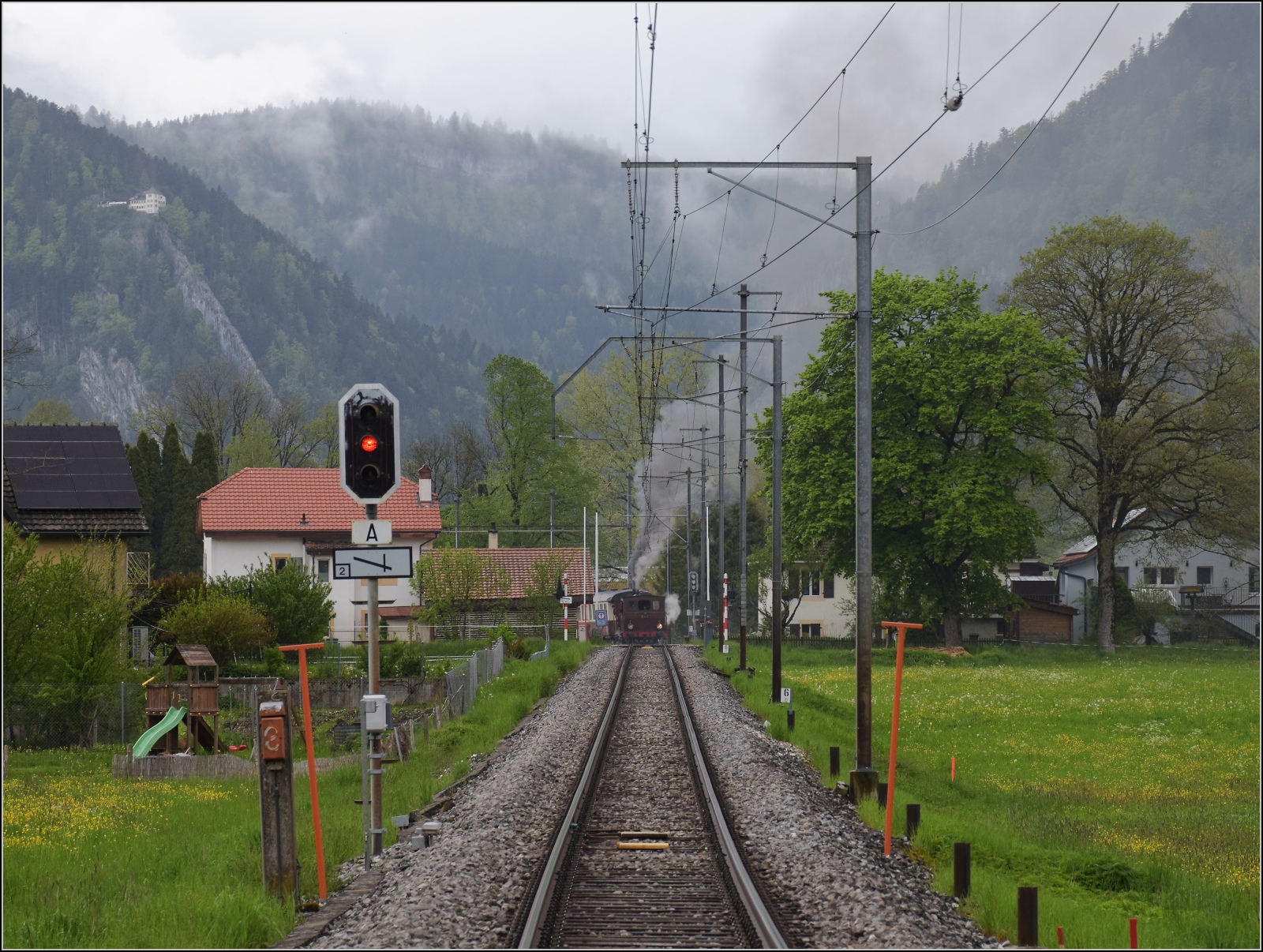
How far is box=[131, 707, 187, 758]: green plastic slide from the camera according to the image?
21.0m

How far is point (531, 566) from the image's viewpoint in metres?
62.6

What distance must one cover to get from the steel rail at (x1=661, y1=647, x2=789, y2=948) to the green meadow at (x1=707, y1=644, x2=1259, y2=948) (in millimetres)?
1746

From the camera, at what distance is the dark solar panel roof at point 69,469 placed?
1362 inches

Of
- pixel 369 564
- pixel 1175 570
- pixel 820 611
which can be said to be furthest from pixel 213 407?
pixel 369 564

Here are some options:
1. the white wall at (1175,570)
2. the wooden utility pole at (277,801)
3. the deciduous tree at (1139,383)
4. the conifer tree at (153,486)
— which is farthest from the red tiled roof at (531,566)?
the wooden utility pole at (277,801)

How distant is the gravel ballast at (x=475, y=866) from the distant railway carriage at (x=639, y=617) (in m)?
50.2

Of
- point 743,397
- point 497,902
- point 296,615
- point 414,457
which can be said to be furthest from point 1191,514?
point 414,457

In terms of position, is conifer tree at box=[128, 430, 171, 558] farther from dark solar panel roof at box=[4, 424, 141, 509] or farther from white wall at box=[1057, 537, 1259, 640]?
white wall at box=[1057, 537, 1259, 640]

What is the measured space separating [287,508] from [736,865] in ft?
167

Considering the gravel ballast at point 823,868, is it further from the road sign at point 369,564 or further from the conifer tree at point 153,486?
the conifer tree at point 153,486

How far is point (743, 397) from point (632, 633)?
36.7 m

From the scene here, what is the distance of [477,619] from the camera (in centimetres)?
5666

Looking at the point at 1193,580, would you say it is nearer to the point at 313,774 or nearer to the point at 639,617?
the point at 639,617

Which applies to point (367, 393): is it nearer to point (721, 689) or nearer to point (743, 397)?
point (721, 689)
